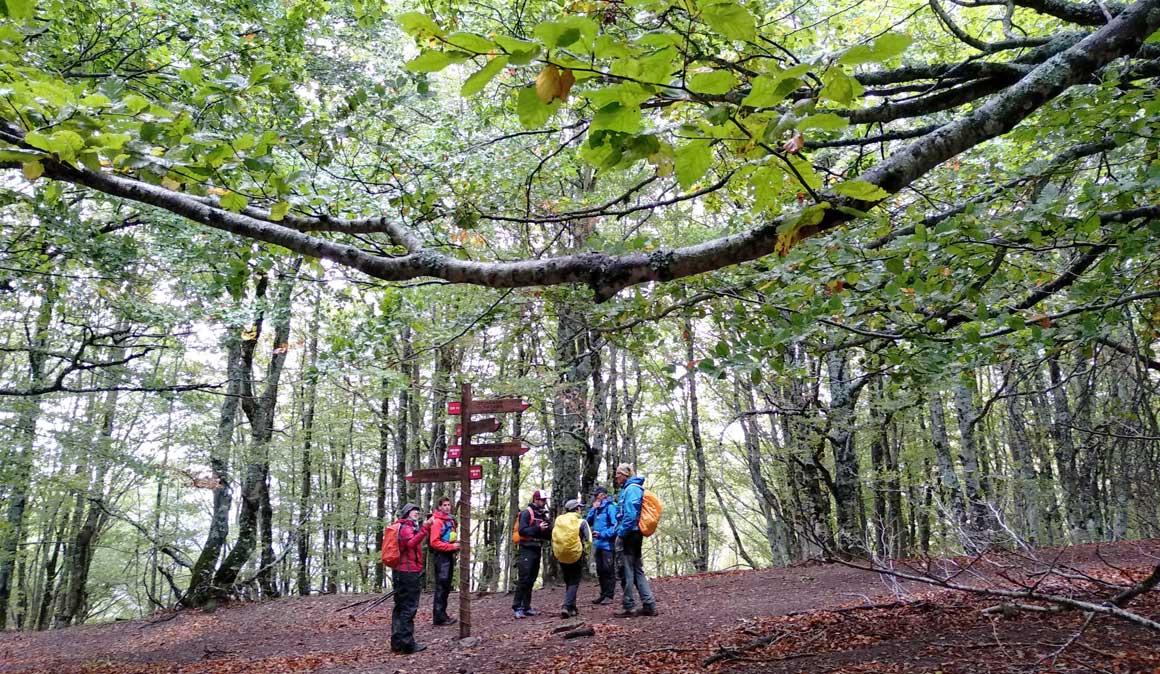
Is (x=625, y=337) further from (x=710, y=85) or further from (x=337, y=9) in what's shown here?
(x=337, y=9)

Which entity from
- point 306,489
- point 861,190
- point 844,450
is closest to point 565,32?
point 861,190

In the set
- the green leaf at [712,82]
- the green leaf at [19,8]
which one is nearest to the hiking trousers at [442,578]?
the green leaf at [19,8]

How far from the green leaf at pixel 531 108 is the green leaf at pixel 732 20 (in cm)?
36

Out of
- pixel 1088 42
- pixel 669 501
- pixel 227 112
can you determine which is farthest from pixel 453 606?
pixel 669 501

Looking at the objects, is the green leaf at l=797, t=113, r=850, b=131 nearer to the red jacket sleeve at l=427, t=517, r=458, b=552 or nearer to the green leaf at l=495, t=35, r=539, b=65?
the green leaf at l=495, t=35, r=539, b=65

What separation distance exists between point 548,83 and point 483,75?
0.43 feet

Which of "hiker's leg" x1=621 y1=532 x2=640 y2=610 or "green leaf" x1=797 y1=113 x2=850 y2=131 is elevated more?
"green leaf" x1=797 y1=113 x2=850 y2=131

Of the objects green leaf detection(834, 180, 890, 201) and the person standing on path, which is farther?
the person standing on path

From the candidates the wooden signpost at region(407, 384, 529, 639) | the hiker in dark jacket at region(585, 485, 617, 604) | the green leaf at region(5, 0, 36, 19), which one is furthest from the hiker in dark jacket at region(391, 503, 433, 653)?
the green leaf at region(5, 0, 36, 19)

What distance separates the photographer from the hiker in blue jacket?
743cm

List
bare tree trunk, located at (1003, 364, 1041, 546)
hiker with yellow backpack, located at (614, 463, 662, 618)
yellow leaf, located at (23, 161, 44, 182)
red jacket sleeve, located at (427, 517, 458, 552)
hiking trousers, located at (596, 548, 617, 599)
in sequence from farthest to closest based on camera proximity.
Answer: bare tree trunk, located at (1003, 364, 1041, 546), hiking trousers, located at (596, 548, 617, 599), red jacket sleeve, located at (427, 517, 458, 552), hiker with yellow backpack, located at (614, 463, 662, 618), yellow leaf, located at (23, 161, 44, 182)

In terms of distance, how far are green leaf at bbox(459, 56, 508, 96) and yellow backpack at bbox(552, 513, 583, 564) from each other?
24.9 feet

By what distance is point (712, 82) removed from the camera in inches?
51.1

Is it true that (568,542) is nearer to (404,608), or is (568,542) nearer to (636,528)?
(636,528)
